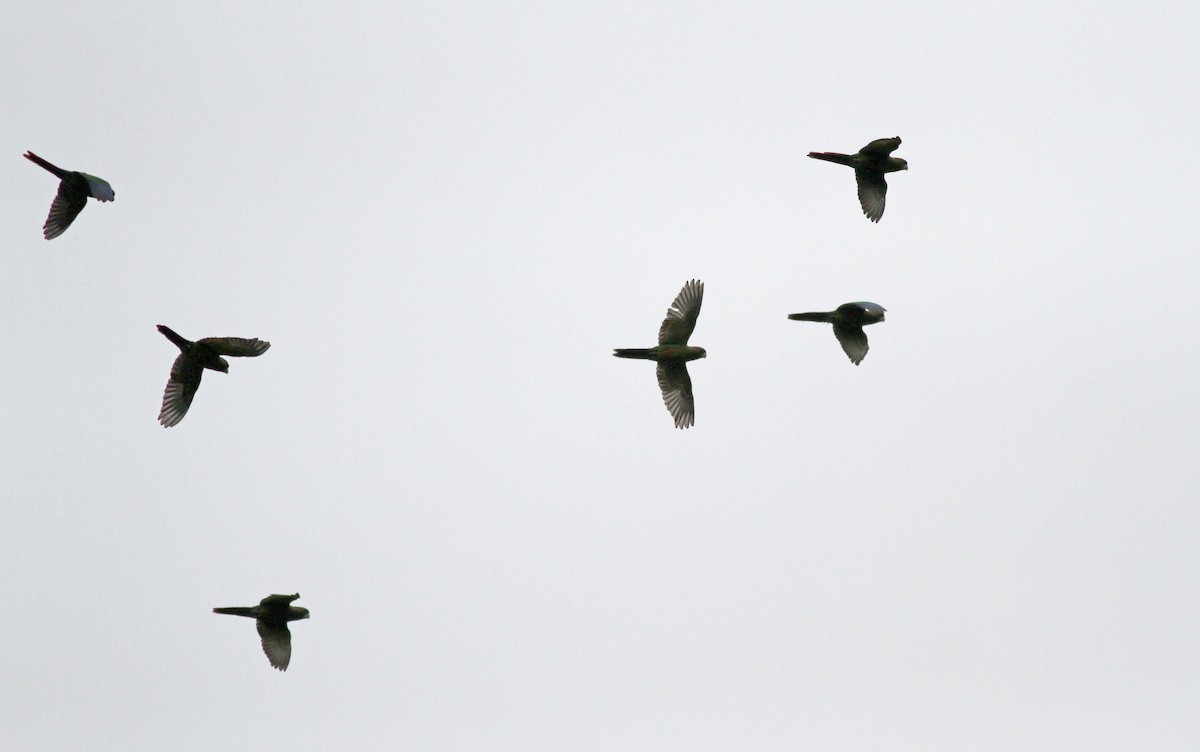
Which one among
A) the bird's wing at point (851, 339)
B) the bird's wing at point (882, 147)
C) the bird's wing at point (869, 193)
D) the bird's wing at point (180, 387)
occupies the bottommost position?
the bird's wing at point (180, 387)

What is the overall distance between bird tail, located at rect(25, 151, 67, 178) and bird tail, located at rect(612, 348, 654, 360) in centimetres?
1335

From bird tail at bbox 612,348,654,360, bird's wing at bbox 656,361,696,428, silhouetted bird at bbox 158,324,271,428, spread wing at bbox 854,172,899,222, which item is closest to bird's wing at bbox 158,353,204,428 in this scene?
silhouetted bird at bbox 158,324,271,428

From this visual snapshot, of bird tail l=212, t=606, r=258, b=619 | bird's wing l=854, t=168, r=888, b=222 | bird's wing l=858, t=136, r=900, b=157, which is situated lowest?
bird tail l=212, t=606, r=258, b=619

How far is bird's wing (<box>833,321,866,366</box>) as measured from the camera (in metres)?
36.9

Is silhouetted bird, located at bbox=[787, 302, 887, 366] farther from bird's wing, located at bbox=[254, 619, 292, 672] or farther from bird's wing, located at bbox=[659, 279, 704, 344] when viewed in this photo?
bird's wing, located at bbox=[254, 619, 292, 672]

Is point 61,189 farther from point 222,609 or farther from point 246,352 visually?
point 222,609

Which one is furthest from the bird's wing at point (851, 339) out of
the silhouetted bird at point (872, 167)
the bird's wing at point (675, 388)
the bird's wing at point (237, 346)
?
the bird's wing at point (237, 346)

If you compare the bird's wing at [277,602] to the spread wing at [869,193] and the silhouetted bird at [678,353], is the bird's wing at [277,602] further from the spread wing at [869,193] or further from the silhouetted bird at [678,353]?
the spread wing at [869,193]

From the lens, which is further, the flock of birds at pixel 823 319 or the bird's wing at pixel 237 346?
the flock of birds at pixel 823 319

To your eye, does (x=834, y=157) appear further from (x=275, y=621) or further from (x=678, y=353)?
(x=275, y=621)

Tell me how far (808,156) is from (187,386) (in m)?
15.3

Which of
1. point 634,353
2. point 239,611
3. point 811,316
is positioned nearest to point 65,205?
point 239,611

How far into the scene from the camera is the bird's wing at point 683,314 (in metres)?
37.9

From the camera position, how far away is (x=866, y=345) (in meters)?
37.6
